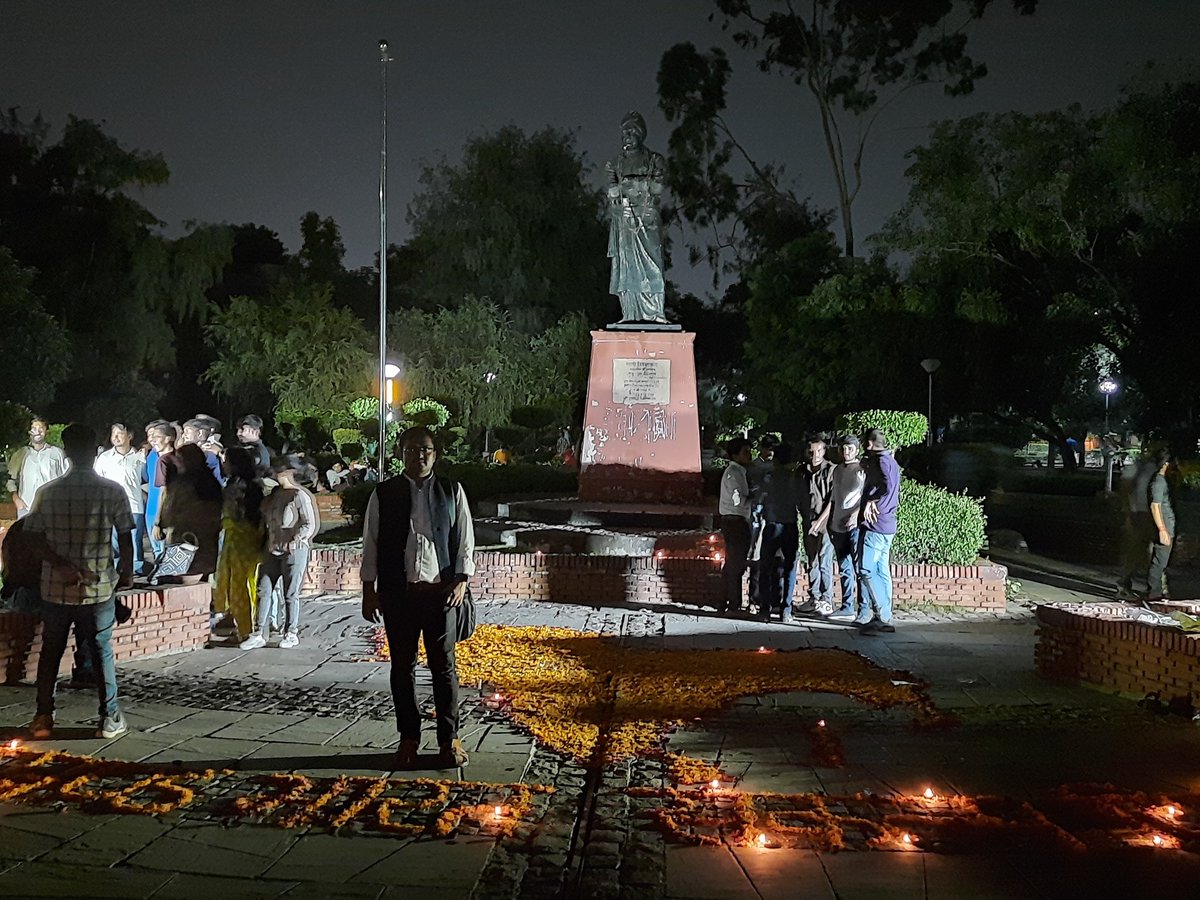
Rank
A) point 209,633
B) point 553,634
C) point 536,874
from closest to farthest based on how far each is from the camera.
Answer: point 536,874, point 209,633, point 553,634

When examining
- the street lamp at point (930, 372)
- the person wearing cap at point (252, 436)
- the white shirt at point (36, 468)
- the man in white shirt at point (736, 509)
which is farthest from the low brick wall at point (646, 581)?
the street lamp at point (930, 372)

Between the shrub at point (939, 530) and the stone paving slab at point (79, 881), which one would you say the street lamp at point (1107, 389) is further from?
the stone paving slab at point (79, 881)

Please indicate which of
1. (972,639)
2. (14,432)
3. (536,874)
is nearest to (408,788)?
(536,874)

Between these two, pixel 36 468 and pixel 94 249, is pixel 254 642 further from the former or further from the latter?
pixel 94 249

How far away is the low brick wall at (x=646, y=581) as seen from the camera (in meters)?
10.7

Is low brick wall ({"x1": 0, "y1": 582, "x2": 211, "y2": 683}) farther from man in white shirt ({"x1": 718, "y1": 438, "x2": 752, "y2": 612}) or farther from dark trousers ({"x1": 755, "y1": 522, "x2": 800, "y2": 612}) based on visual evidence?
dark trousers ({"x1": 755, "y1": 522, "x2": 800, "y2": 612})

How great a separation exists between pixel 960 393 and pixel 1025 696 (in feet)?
86.9

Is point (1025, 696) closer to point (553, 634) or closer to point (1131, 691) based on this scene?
point (1131, 691)

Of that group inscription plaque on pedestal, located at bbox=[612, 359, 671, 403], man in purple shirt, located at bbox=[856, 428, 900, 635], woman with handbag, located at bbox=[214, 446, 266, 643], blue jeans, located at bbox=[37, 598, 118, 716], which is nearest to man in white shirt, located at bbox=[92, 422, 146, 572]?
woman with handbag, located at bbox=[214, 446, 266, 643]

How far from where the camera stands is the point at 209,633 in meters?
8.35

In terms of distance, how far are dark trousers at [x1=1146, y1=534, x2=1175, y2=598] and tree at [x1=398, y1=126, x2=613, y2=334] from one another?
2632cm

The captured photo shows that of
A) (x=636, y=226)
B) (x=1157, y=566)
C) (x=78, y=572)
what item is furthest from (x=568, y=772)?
(x=636, y=226)

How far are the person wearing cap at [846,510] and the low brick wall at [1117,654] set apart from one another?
2207mm

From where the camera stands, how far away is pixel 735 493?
377 inches
